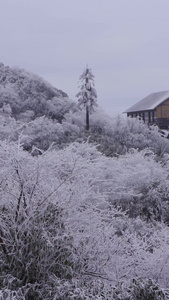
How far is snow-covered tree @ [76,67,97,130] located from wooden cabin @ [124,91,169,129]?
909 cm

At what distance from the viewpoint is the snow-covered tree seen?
43.7 meters

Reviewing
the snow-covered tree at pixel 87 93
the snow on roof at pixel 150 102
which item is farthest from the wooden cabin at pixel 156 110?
the snow-covered tree at pixel 87 93

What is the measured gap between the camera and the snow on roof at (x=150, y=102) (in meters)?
49.3

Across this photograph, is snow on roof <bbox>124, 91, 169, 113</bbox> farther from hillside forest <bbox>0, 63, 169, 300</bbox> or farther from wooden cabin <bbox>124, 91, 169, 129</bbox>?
hillside forest <bbox>0, 63, 169, 300</bbox>

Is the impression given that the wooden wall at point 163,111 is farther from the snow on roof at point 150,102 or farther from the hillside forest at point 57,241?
the hillside forest at point 57,241

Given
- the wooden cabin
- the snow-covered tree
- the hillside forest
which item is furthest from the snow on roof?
the hillside forest

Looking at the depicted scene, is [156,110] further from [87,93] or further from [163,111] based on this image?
[87,93]

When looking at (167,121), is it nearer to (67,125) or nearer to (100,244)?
(67,125)

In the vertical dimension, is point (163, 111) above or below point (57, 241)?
above

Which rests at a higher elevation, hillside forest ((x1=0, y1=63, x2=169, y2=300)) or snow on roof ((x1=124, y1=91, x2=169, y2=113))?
snow on roof ((x1=124, y1=91, x2=169, y2=113))

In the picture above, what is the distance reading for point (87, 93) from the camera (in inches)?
1721

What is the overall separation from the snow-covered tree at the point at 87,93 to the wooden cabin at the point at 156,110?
9.09 m

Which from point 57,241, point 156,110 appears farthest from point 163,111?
point 57,241

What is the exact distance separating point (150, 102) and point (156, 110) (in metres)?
2.43
